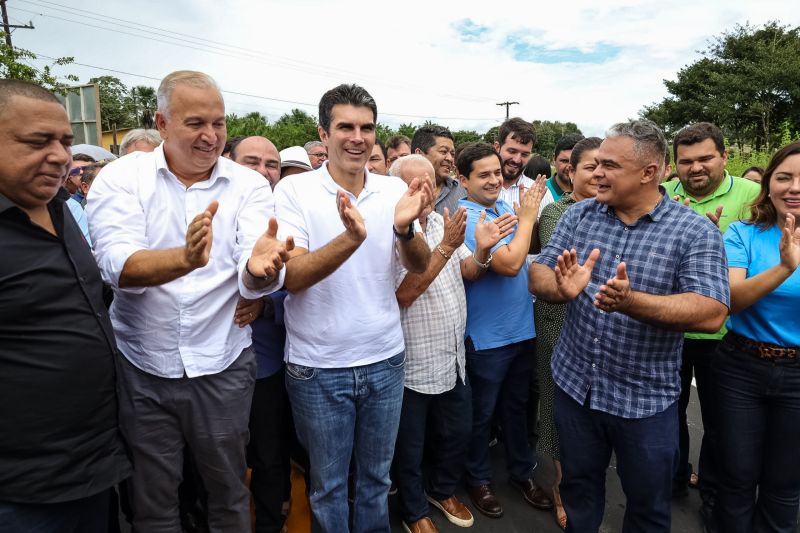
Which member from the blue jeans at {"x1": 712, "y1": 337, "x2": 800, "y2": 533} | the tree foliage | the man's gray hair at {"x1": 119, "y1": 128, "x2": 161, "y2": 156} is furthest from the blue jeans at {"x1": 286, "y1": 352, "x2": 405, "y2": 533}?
the tree foliage

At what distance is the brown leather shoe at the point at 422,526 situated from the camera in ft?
9.70

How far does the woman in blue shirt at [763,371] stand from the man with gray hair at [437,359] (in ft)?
4.12

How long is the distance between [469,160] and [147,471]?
246 centimetres

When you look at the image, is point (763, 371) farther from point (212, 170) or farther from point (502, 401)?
point (212, 170)

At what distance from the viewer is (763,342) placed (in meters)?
2.51

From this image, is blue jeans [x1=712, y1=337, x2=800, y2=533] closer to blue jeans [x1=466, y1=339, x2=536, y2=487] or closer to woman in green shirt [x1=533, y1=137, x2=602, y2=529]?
woman in green shirt [x1=533, y1=137, x2=602, y2=529]

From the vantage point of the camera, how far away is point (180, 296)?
2.03m

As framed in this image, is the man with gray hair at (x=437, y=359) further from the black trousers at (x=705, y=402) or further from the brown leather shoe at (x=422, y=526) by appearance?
the black trousers at (x=705, y=402)

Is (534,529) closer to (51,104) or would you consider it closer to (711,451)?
(711,451)

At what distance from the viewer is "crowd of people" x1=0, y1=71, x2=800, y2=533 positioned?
167 centimetres

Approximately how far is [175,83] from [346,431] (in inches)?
67.8

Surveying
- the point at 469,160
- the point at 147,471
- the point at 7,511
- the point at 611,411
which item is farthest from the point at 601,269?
the point at 7,511

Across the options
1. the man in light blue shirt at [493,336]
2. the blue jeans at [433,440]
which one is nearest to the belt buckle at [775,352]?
the man in light blue shirt at [493,336]

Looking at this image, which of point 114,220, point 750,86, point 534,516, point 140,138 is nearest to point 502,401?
point 534,516
